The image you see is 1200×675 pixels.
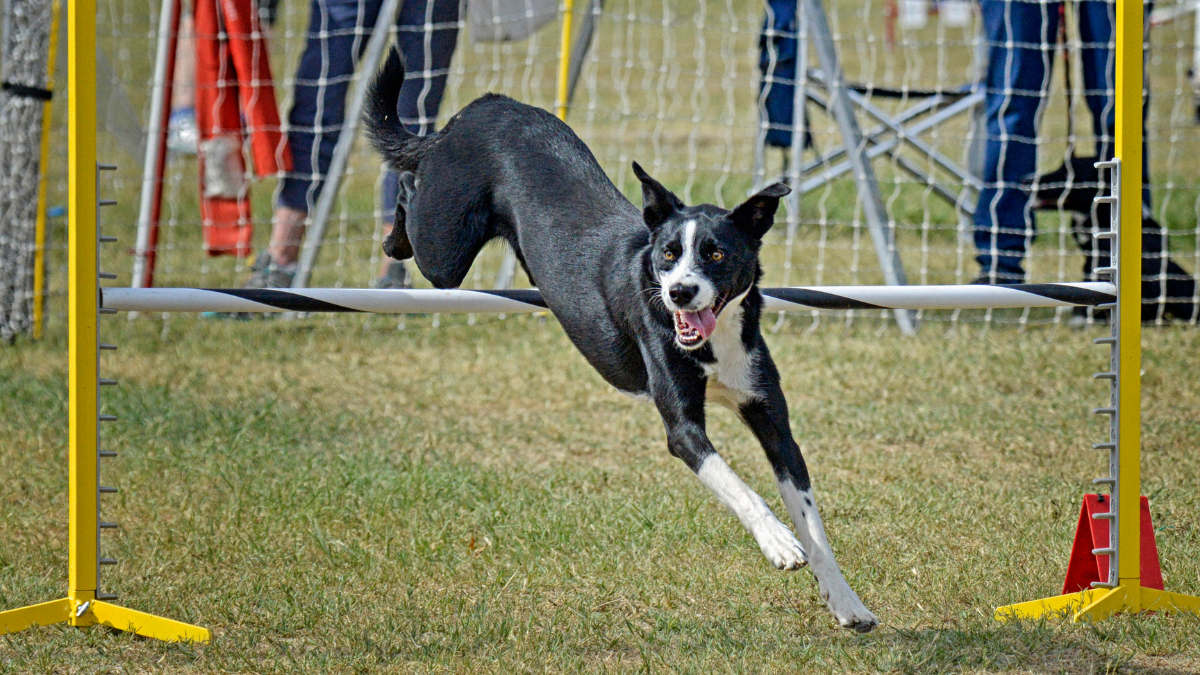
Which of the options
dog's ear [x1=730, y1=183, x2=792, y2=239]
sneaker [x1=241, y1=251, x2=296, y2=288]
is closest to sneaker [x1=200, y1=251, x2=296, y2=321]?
sneaker [x1=241, y1=251, x2=296, y2=288]

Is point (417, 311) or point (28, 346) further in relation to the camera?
point (28, 346)

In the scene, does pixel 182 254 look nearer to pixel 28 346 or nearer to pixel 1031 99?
pixel 28 346

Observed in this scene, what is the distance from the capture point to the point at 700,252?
2.67m

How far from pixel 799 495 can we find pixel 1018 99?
4.04m

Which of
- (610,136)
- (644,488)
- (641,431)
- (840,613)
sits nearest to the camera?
(840,613)

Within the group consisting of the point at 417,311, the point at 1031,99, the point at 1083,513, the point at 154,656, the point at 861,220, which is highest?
the point at 1031,99

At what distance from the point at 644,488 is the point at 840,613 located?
1.44 meters

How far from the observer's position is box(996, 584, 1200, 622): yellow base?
283cm

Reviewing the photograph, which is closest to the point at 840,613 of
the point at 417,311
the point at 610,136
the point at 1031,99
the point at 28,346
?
the point at 417,311

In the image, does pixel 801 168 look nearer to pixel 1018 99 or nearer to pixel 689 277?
pixel 1018 99

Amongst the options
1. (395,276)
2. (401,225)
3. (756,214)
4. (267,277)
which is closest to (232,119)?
(267,277)

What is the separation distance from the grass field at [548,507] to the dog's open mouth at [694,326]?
0.70 m

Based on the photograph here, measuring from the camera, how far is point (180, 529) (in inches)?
142

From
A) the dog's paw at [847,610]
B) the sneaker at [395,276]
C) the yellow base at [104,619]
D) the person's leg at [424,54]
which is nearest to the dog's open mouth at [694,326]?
the dog's paw at [847,610]
